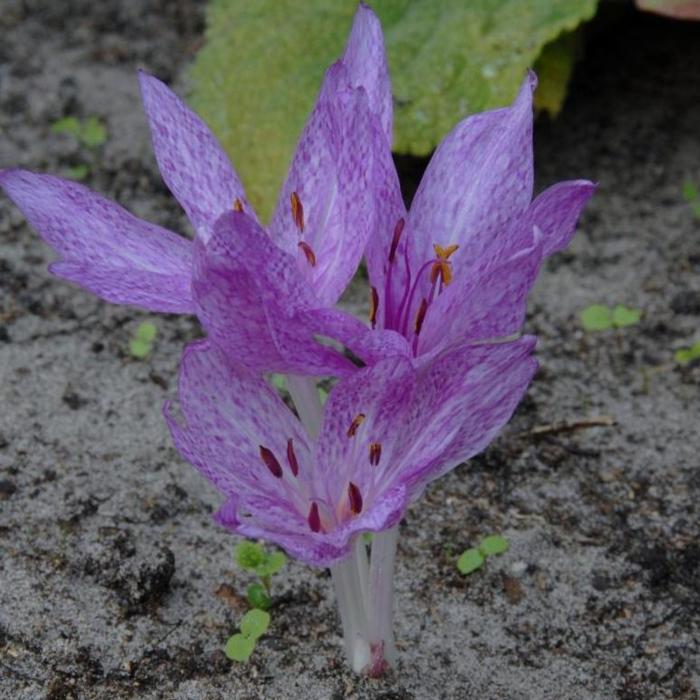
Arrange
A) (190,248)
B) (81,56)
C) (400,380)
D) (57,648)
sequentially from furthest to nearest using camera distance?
(81,56), (57,648), (190,248), (400,380)

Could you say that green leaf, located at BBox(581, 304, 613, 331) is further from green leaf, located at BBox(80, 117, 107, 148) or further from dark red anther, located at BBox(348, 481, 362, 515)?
green leaf, located at BBox(80, 117, 107, 148)

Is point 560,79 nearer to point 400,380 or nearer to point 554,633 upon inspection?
point 554,633

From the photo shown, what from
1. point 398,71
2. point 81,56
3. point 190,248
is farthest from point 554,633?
point 81,56

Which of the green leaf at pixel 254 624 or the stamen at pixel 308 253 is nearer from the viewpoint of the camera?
the stamen at pixel 308 253

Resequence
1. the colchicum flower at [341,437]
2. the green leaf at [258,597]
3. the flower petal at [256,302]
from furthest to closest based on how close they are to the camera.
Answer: the green leaf at [258,597] < the colchicum flower at [341,437] < the flower petal at [256,302]

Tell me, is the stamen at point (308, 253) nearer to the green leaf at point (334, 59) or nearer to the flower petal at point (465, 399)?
the flower petal at point (465, 399)

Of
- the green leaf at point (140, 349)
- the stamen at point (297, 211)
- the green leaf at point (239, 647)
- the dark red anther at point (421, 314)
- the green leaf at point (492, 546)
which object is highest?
the stamen at point (297, 211)

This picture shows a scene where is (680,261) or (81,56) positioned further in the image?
(81,56)

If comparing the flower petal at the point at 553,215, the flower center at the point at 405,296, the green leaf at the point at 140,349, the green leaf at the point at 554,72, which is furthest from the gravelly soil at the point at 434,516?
the flower petal at the point at 553,215
